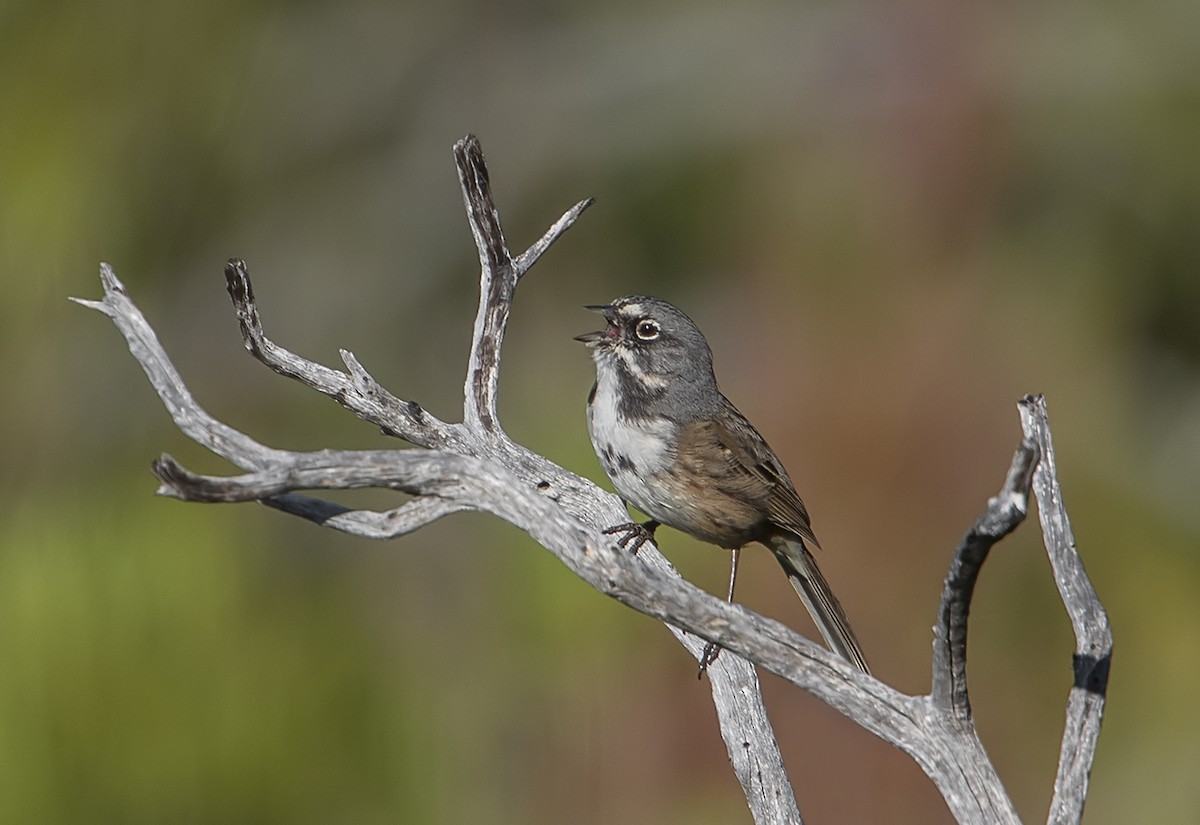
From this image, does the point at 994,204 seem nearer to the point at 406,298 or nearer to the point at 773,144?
the point at 773,144

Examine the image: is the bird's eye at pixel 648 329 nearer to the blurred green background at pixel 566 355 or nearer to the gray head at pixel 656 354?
the gray head at pixel 656 354

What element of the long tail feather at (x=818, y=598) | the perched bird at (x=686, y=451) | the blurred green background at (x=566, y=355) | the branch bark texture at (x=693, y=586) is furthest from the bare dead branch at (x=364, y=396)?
the blurred green background at (x=566, y=355)

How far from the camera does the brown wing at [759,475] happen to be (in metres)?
4.18

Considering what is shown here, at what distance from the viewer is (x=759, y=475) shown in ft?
13.9

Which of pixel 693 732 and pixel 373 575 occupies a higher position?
pixel 373 575

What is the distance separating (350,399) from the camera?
334 centimetres

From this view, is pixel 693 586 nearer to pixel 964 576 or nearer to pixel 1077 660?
pixel 964 576

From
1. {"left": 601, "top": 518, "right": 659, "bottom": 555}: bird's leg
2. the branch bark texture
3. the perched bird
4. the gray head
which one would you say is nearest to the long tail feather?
the perched bird

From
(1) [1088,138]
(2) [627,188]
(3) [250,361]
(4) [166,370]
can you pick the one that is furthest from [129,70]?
(4) [166,370]

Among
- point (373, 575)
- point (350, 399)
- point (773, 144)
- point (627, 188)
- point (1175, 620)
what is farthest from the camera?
point (627, 188)

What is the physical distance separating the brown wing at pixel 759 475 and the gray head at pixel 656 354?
0.11 metres

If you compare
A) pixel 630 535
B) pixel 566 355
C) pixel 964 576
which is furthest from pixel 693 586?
pixel 566 355

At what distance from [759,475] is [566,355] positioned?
5376 mm

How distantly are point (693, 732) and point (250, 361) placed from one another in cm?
406
